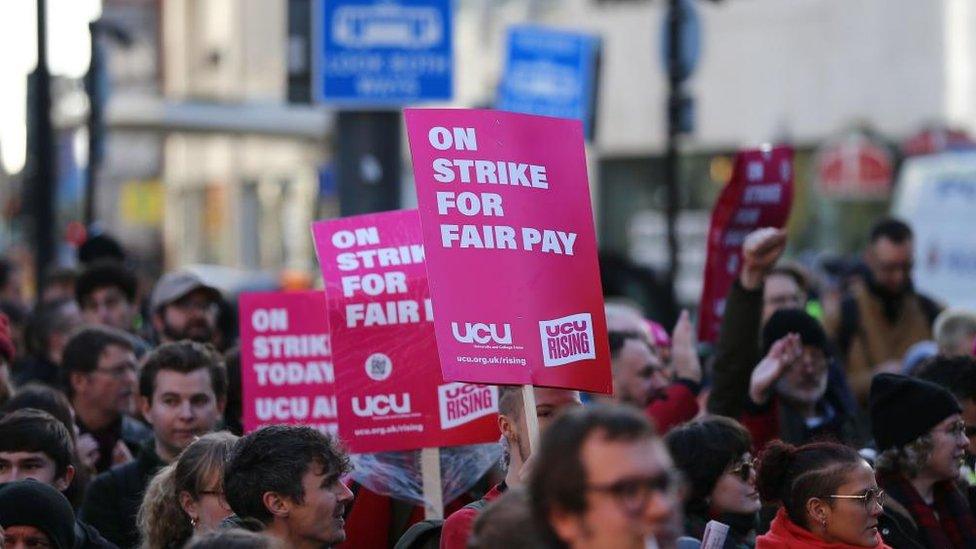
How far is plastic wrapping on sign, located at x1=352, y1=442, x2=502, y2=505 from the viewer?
6.44 meters

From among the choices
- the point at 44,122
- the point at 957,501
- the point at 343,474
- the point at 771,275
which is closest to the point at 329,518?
the point at 343,474

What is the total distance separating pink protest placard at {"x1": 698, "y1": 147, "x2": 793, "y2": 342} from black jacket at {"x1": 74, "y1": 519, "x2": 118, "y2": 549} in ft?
11.2

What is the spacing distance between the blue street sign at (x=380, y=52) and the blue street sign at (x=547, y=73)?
2675 millimetres

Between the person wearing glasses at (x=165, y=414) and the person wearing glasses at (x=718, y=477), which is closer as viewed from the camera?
the person wearing glasses at (x=718, y=477)

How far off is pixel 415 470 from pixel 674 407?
1.57 meters

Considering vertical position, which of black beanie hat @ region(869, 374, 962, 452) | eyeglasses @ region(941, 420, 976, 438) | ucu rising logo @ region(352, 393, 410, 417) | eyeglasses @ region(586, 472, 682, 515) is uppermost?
eyeglasses @ region(586, 472, 682, 515)

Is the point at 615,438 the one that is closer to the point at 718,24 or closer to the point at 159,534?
the point at 159,534

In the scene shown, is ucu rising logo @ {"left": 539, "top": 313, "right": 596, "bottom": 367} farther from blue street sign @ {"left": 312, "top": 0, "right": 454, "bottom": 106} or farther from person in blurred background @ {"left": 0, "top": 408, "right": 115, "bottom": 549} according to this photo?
blue street sign @ {"left": 312, "top": 0, "right": 454, "bottom": 106}

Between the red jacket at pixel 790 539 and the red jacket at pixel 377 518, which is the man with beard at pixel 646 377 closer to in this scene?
the red jacket at pixel 377 518

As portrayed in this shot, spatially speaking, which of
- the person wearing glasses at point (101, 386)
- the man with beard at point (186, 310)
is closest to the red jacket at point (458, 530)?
the person wearing glasses at point (101, 386)

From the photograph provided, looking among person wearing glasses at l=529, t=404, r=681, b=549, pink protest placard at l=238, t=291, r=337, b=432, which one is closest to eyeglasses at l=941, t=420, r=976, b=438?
pink protest placard at l=238, t=291, r=337, b=432

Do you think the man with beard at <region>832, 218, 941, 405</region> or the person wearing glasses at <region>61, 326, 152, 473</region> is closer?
the person wearing glasses at <region>61, 326, 152, 473</region>

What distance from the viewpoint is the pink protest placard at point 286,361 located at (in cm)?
751

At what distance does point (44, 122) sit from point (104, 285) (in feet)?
17.2
